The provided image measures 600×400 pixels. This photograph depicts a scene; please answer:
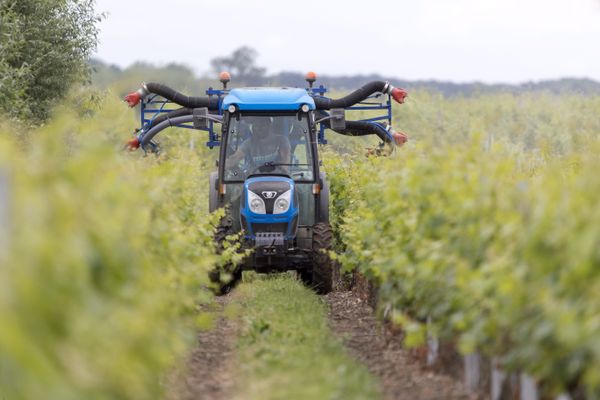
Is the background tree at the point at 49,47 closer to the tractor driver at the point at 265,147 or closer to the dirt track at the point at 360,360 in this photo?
the tractor driver at the point at 265,147

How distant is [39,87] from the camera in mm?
26953

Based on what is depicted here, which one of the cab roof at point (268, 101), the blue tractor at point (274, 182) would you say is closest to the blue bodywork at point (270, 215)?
the blue tractor at point (274, 182)

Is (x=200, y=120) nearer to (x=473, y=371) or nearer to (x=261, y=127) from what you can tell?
(x=261, y=127)

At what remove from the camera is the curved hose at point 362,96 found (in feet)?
63.7

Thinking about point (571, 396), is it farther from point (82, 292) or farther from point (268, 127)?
point (268, 127)

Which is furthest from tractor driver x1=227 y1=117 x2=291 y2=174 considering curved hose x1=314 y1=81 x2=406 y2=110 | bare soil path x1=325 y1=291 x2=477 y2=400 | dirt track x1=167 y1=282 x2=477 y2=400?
curved hose x1=314 y1=81 x2=406 y2=110

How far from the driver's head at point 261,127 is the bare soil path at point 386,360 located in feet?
8.90

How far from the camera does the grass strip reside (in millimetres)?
9211

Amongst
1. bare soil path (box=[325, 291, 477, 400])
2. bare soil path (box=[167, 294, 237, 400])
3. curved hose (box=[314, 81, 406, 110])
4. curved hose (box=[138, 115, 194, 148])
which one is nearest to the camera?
bare soil path (box=[325, 291, 477, 400])

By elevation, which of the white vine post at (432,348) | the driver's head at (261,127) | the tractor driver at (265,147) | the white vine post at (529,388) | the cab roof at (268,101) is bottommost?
the white vine post at (432,348)

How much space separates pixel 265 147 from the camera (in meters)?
16.6

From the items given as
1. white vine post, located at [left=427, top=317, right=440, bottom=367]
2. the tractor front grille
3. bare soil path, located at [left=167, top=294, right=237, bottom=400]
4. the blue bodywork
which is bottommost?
bare soil path, located at [left=167, top=294, right=237, bottom=400]

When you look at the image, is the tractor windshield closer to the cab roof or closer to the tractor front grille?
the cab roof

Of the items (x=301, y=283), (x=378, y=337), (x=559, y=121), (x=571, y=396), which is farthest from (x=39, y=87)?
(x=559, y=121)
